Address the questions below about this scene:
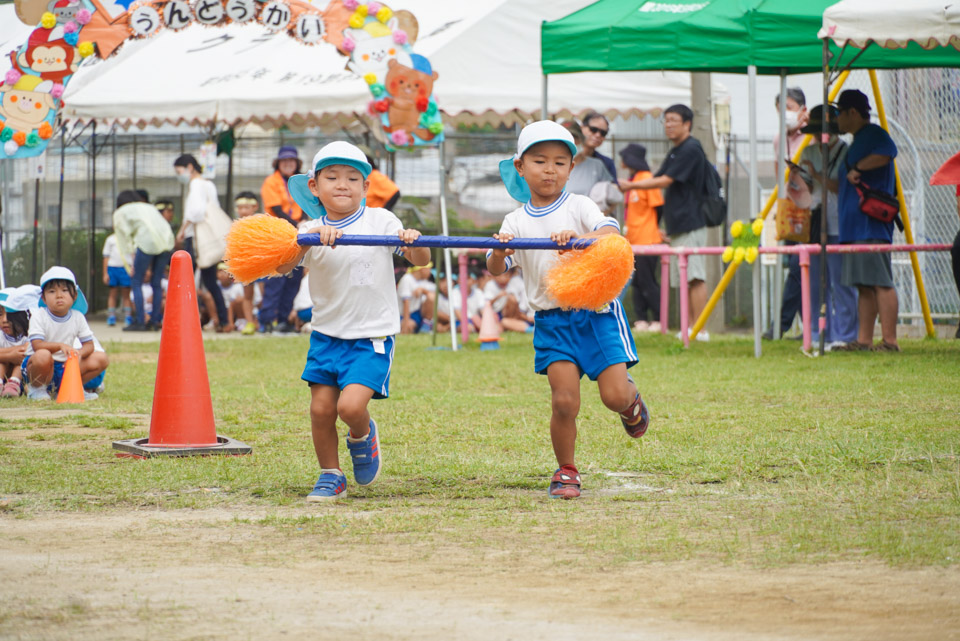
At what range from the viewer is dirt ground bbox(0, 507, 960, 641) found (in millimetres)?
3229

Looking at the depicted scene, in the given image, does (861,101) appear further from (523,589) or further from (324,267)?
(523,589)

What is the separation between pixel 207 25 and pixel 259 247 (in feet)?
26.8

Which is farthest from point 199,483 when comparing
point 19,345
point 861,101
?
point 861,101

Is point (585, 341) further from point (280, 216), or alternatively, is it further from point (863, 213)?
point (280, 216)

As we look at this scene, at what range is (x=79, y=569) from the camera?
3936mm

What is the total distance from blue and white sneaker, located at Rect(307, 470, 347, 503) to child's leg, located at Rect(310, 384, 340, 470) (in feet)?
0.22

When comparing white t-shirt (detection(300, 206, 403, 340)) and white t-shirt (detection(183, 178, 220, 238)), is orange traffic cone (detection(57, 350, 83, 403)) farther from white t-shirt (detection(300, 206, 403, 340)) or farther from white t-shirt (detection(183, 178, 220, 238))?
white t-shirt (detection(183, 178, 220, 238))

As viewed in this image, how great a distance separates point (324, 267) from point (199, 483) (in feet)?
3.57

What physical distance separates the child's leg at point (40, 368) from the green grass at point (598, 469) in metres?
0.40

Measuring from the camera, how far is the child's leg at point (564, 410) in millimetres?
5348

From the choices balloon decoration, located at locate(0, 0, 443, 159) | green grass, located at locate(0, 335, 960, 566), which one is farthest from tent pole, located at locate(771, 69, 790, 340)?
balloon decoration, located at locate(0, 0, 443, 159)

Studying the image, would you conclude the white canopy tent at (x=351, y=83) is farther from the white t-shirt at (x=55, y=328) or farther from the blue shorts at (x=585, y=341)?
the blue shorts at (x=585, y=341)

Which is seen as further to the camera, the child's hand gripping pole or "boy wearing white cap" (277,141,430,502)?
"boy wearing white cap" (277,141,430,502)

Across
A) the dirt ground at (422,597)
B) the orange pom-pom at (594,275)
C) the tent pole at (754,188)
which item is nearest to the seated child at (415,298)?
the tent pole at (754,188)
